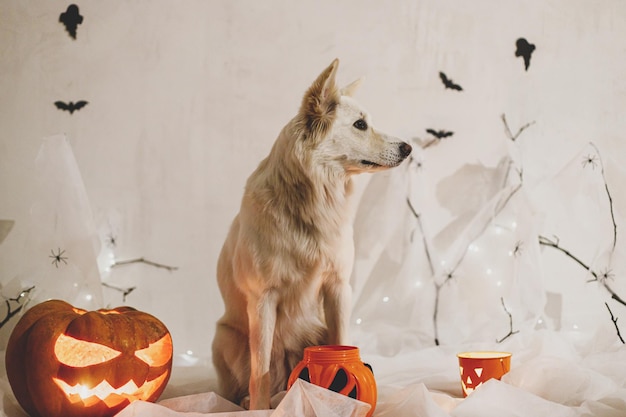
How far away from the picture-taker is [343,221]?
4.68 feet

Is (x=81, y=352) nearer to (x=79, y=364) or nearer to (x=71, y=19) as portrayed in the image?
(x=79, y=364)

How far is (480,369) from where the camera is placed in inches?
53.5

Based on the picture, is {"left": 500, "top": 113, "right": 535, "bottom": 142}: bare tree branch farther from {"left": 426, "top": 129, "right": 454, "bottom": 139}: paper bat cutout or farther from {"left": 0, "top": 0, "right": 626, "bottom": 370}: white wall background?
{"left": 426, "top": 129, "right": 454, "bottom": 139}: paper bat cutout

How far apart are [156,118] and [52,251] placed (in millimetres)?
566

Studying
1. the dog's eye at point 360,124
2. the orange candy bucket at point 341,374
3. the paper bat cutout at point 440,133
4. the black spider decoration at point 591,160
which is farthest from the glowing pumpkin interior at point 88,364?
the black spider decoration at point 591,160

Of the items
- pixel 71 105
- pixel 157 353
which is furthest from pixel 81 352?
pixel 71 105

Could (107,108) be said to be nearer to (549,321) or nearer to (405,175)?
(405,175)

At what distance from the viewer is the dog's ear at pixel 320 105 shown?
1.39 metres

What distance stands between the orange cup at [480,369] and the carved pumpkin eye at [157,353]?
28.6 inches

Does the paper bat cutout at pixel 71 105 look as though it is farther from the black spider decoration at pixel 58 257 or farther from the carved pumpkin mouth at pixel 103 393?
the carved pumpkin mouth at pixel 103 393

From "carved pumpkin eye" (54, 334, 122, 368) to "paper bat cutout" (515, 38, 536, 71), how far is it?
1.75 m

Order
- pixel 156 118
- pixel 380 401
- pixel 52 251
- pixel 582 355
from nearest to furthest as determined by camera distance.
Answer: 1. pixel 380 401
2. pixel 582 355
3. pixel 52 251
4. pixel 156 118

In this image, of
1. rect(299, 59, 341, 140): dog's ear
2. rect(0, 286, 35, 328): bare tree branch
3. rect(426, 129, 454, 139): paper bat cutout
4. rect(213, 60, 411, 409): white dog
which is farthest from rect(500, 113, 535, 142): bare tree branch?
rect(0, 286, 35, 328): bare tree branch

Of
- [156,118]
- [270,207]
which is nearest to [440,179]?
[270,207]
